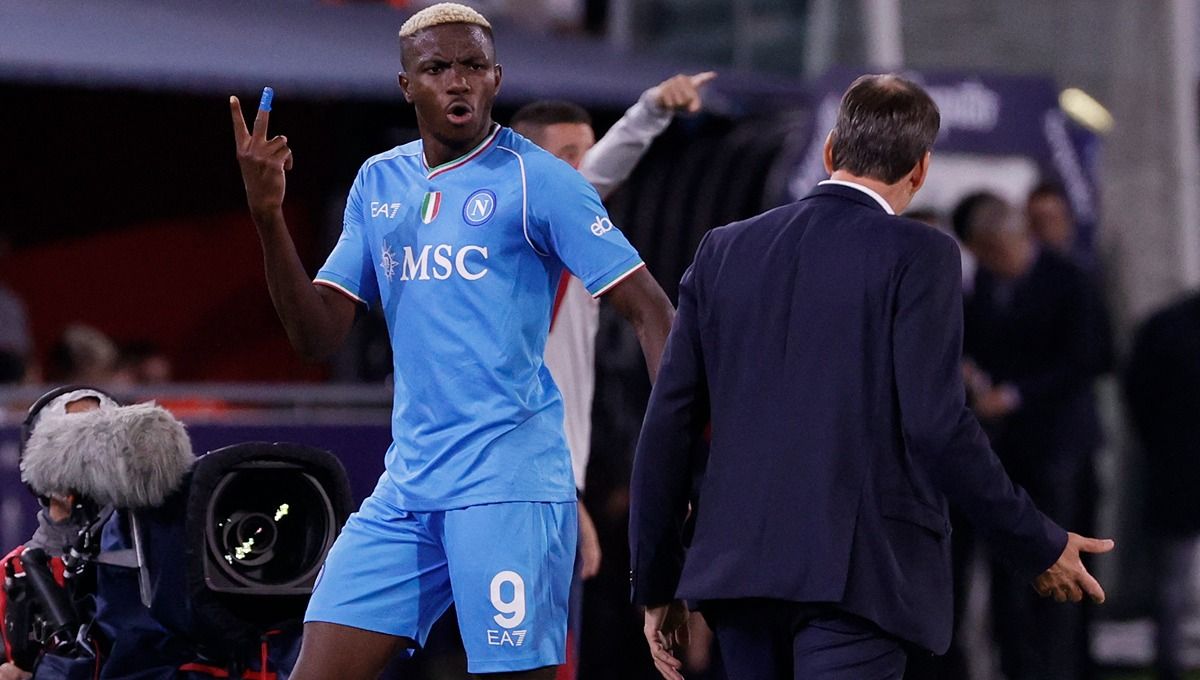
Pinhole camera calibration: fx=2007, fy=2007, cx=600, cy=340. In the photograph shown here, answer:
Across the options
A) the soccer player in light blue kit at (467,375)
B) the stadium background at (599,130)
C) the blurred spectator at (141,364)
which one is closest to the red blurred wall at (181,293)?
the stadium background at (599,130)

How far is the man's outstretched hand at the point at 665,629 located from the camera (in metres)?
4.13

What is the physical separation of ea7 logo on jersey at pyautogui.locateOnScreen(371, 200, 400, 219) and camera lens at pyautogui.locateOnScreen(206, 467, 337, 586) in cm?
84

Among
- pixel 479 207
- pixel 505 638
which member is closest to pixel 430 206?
pixel 479 207

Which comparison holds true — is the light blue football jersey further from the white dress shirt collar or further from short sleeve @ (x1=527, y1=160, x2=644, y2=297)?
the white dress shirt collar

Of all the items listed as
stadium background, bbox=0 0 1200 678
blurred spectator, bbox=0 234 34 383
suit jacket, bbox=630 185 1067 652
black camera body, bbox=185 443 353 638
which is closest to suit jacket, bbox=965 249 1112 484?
stadium background, bbox=0 0 1200 678

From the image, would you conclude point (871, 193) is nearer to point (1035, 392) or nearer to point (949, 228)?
point (1035, 392)

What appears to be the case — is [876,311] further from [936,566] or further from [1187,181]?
[1187,181]

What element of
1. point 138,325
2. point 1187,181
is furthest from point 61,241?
point 1187,181

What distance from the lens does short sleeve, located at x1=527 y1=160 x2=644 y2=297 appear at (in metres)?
4.26

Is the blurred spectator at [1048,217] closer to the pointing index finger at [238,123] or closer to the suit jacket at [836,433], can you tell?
the suit jacket at [836,433]

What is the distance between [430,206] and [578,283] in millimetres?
1392

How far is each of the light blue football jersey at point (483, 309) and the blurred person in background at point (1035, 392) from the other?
3923mm

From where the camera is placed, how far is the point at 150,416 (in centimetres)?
498

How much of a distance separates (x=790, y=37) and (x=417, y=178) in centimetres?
1042
